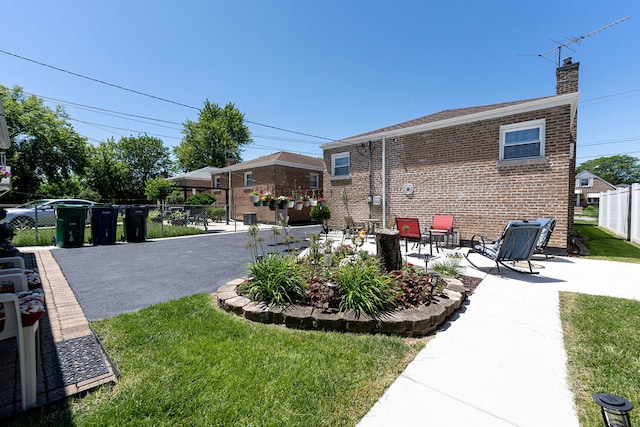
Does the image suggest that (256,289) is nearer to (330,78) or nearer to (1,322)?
(1,322)

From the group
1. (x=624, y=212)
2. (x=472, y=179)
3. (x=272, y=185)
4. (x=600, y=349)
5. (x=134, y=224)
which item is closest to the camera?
(x=600, y=349)

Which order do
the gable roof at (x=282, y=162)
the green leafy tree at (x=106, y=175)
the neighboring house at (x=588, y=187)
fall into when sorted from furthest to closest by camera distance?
the neighboring house at (x=588, y=187) < the green leafy tree at (x=106, y=175) < the gable roof at (x=282, y=162)

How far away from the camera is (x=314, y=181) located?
20.9 meters

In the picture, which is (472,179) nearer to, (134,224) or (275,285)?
(275,285)

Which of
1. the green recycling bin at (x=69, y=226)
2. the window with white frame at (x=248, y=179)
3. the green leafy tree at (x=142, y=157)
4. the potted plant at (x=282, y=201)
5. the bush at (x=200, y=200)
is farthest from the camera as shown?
the green leafy tree at (x=142, y=157)

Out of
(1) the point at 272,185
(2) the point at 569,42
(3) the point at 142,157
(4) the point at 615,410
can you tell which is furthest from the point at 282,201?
(3) the point at 142,157

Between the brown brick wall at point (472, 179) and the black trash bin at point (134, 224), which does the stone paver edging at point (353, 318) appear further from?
the black trash bin at point (134, 224)

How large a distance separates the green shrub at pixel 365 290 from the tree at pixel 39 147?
29.8 m

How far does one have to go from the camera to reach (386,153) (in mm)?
11242

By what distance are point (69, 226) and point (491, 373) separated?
11444 millimetres

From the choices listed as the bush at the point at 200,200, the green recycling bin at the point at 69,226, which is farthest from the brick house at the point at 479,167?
the bush at the point at 200,200

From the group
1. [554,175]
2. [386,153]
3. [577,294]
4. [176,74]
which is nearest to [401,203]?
[386,153]

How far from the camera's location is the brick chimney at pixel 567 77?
9.11m

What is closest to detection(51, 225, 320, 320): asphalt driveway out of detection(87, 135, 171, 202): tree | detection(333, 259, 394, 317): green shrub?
detection(333, 259, 394, 317): green shrub
